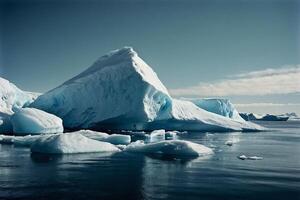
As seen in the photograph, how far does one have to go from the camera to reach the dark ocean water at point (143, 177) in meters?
11.5

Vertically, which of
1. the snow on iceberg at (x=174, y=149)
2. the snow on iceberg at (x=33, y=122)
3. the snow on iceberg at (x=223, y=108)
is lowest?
the snow on iceberg at (x=174, y=149)

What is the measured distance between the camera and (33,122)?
113 ft

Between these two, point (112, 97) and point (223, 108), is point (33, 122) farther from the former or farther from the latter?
point (223, 108)

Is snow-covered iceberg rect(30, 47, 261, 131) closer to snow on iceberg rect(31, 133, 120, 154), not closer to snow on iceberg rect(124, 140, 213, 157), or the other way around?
snow on iceberg rect(124, 140, 213, 157)

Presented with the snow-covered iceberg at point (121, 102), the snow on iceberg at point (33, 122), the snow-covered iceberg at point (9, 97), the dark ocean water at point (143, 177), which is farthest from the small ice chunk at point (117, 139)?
the snow-covered iceberg at point (9, 97)

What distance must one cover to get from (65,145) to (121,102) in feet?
68.7

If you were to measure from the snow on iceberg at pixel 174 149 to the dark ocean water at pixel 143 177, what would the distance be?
105 cm

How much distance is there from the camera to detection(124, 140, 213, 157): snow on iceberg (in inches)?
814

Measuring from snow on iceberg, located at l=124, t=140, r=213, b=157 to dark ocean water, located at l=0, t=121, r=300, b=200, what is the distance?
41.1 inches

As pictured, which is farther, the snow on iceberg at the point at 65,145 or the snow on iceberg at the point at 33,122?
the snow on iceberg at the point at 33,122

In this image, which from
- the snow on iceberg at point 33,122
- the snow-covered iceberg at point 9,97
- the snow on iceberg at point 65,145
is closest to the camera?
the snow on iceberg at point 65,145

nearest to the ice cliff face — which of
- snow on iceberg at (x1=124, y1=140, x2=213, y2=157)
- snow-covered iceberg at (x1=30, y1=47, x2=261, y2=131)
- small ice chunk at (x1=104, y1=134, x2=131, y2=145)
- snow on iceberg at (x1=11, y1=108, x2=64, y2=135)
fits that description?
snow-covered iceberg at (x1=30, y1=47, x2=261, y2=131)

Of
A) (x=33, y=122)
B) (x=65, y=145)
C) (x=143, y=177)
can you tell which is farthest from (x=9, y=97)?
(x=143, y=177)

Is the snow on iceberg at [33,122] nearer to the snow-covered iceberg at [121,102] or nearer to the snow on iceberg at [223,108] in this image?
the snow-covered iceberg at [121,102]
